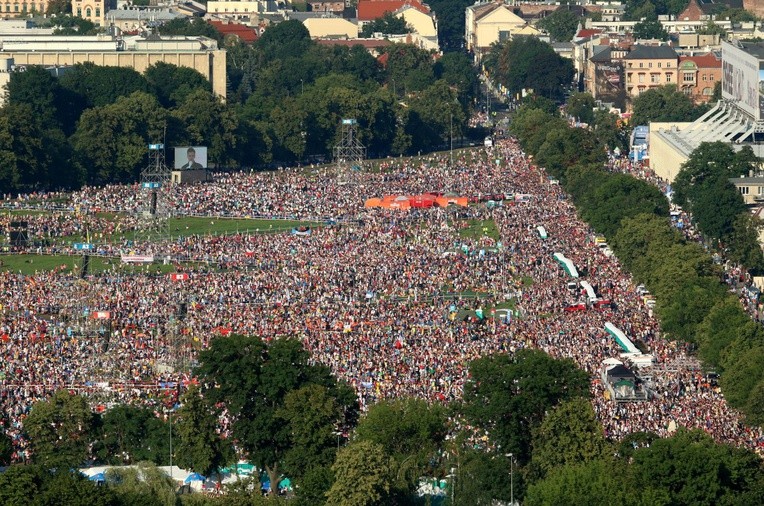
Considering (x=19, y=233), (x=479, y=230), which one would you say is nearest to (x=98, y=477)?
(x=19, y=233)

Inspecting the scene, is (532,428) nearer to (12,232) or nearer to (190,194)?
(12,232)

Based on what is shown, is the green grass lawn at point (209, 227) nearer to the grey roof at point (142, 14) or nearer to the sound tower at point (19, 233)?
the sound tower at point (19, 233)

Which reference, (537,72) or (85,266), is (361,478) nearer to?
(85,266)

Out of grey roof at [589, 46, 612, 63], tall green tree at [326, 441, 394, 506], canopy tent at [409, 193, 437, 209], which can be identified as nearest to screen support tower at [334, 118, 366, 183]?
canopy tent at [409, 193, 437, 209]

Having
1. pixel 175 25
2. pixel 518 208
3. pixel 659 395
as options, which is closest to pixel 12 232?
pixel 518 208

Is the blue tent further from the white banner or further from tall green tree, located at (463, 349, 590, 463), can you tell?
the white banner

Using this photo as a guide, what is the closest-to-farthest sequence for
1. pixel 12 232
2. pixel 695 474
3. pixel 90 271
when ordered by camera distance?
pixel 695 474 → pixel 90 271 → pixel 12 232

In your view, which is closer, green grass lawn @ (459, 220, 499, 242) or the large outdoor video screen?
green grass lawn @ (459, 220, 499, 242)
